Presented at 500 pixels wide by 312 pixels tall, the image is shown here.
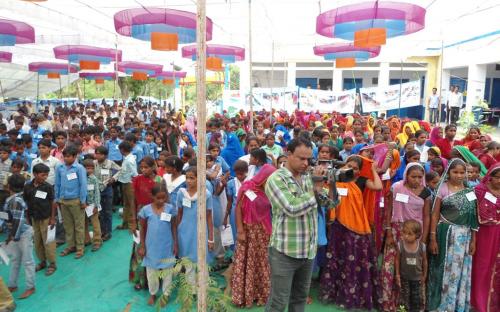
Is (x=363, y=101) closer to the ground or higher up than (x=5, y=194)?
higher up

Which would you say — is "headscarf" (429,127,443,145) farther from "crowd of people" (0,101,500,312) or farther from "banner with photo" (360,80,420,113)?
"banner with photo" (360,80,420,113)

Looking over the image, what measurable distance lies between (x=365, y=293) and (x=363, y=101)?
1071 centimetres

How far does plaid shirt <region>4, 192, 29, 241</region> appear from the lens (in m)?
3.63

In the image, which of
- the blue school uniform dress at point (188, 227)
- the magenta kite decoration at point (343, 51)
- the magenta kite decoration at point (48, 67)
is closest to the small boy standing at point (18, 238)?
the blue school uniform dress at point (188, 227)

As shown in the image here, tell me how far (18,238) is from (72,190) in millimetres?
888

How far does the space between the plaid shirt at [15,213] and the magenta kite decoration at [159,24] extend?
3.15 meters

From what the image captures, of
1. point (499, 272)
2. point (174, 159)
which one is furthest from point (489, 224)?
point (174, 159)

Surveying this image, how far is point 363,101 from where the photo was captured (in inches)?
523

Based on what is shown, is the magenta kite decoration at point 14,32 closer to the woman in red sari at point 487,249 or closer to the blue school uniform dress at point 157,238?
the blue school uniform dress at point 157,238

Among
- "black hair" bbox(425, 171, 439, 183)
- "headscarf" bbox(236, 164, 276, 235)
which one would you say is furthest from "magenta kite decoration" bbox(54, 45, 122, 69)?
"black hair" bbox(425, 171, 439, 183)

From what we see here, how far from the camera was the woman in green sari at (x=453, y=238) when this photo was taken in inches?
130

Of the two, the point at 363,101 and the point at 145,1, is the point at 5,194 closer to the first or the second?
the point at 145,1

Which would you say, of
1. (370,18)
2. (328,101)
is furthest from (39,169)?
(328,101)

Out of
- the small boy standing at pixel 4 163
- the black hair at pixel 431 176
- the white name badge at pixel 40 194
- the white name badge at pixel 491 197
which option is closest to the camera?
the white name badge at pixel 491 197
